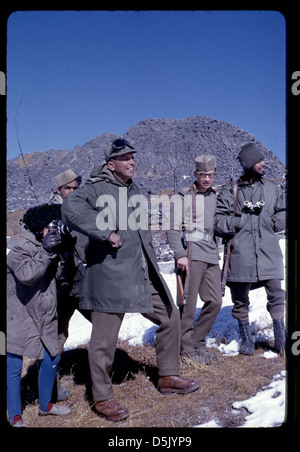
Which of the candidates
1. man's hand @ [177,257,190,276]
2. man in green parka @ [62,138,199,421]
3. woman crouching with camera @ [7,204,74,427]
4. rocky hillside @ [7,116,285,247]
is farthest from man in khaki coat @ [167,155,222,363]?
rocky hillside @ [7,116,285,247]

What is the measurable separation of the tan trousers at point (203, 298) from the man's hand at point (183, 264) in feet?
0.57

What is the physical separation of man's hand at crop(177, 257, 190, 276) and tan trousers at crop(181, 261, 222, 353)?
17cm

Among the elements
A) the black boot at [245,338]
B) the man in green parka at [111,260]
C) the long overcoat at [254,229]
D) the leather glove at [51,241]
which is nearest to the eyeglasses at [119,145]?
the man in green parka at [111,260]

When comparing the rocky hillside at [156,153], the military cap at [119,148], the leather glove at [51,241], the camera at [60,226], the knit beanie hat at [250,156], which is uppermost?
the rocky hillside at [156,153]

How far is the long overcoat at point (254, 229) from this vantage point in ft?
15.9

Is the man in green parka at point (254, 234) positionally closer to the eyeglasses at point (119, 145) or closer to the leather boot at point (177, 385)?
the leather boot at point (177, 385)

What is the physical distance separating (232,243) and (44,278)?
7.69 feet

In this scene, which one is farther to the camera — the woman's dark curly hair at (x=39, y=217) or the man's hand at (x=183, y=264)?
the man's hand at (x=183, y=264)

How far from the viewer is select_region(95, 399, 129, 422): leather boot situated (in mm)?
3604

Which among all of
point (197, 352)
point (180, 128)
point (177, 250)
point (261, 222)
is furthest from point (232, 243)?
point (180, 128)

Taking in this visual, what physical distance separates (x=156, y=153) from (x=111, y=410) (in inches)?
3129
